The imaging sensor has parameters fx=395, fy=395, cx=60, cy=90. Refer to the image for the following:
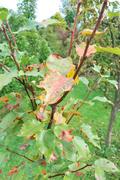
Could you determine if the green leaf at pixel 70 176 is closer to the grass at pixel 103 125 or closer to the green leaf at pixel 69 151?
the green leaf at pixel 69 151

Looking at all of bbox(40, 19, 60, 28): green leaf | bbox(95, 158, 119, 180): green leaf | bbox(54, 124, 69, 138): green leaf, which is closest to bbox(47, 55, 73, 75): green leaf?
bbox(40, 19, 60, 28): green leaf

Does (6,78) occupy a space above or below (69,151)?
above

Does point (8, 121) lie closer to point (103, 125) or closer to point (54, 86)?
point (54, 86)

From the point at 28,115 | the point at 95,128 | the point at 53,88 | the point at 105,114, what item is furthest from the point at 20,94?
the point at 105,114

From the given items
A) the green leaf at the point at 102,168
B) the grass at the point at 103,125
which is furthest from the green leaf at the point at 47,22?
the grass at the point at 103,125

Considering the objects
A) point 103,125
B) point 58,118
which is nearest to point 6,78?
point 58,118

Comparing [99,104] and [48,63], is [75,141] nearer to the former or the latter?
[48,63]
